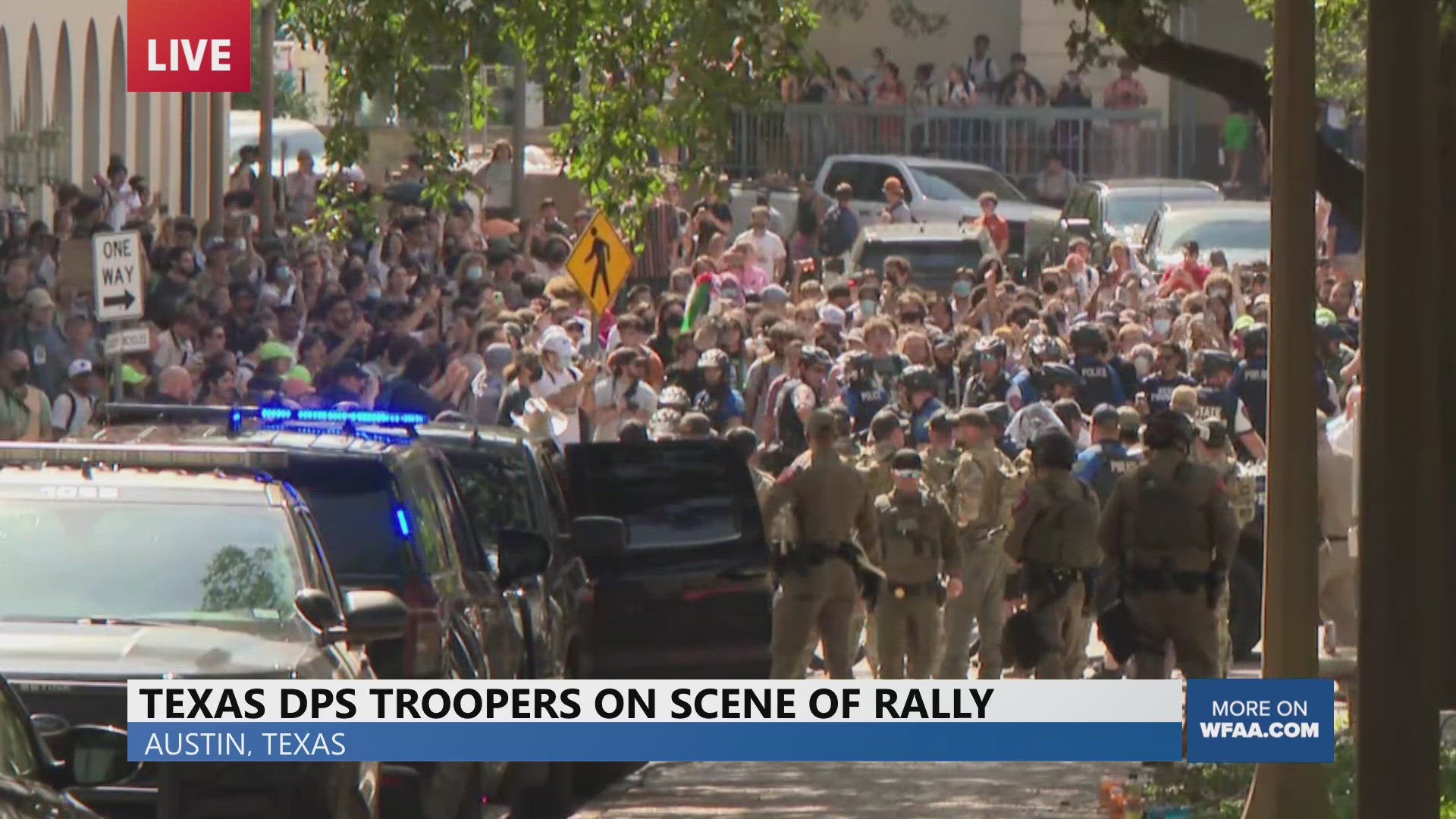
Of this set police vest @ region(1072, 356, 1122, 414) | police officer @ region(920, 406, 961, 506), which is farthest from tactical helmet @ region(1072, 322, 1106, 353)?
police officer @ region(920, 406, 961, 506)

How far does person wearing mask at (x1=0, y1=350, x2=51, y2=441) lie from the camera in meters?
18.1

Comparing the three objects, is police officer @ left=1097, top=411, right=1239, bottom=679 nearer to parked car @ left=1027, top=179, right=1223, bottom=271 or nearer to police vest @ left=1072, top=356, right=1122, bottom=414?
police vest @ left=1072, top=356, right=1122, bottom=414

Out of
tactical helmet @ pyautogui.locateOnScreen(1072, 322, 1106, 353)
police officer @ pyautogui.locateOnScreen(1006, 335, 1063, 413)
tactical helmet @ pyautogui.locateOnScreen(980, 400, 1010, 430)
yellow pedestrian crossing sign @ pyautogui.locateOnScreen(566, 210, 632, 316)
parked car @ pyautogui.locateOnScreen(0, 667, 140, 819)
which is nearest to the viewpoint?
parked car @ pyautogui.locateOnScreen(0, 667, 140, 819)

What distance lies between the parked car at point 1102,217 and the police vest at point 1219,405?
42.5ft

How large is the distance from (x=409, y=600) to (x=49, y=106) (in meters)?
24.4

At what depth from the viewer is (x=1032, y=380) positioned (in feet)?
66.3

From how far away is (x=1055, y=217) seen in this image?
3650cm

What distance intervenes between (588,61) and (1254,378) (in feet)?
22.0

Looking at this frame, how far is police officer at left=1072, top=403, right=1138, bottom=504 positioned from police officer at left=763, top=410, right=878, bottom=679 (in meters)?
1.65

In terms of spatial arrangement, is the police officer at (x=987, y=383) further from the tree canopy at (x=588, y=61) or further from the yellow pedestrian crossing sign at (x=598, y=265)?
the tree canopy at (x=588, y=61)

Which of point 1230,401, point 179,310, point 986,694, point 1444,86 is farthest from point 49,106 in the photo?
point 986,694

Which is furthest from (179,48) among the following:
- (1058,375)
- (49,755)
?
(49,755)

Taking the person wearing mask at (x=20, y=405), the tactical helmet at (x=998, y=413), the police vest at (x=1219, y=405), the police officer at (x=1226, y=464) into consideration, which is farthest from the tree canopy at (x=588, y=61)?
the police vest at (x=1219, y=405)

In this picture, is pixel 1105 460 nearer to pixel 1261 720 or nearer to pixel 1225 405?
pixel 1225 405
